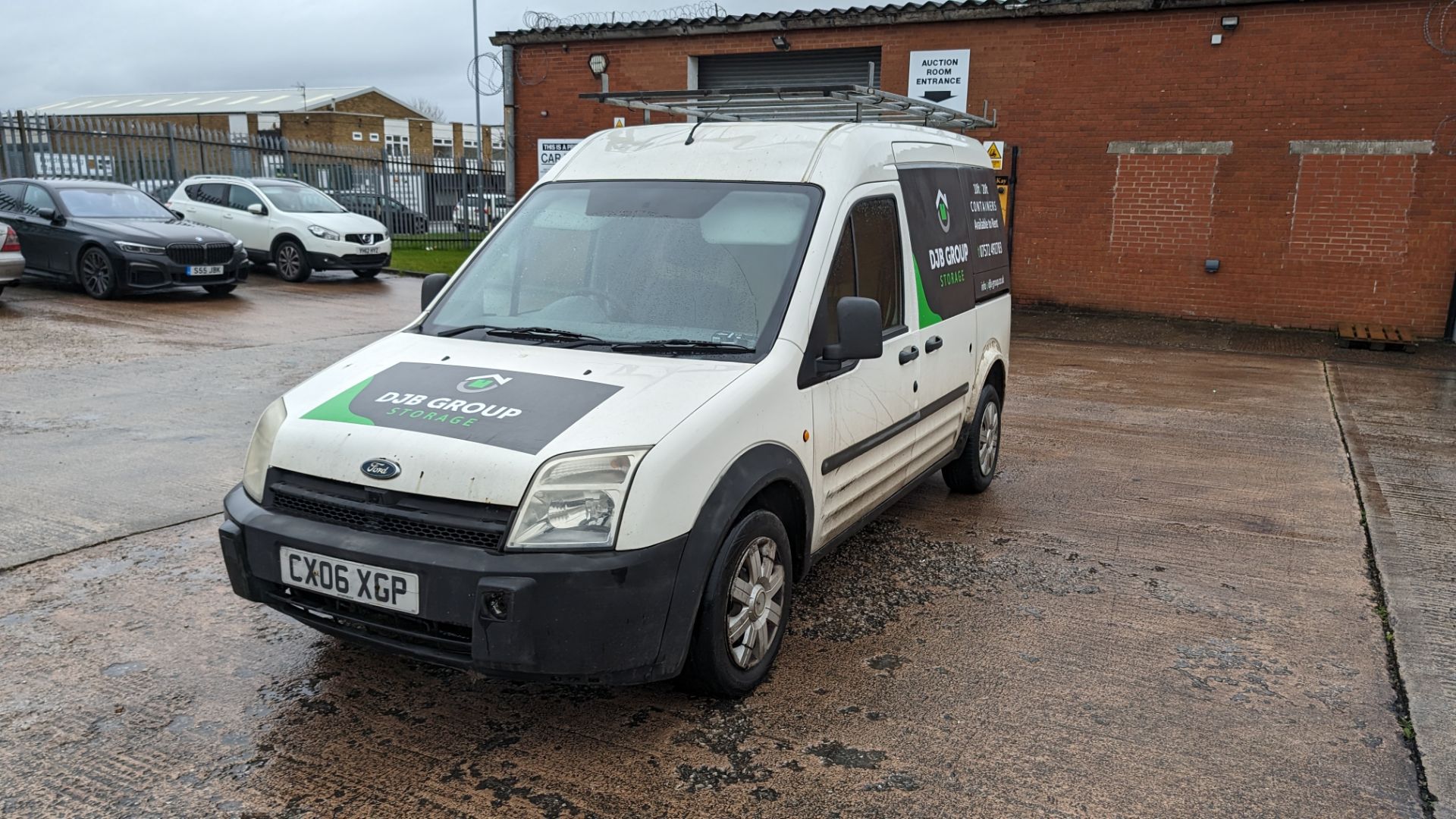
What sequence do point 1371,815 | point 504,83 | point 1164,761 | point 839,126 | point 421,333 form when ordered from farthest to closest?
1. point 504,83
2. point 839,126
3. point 421,333
4. point 1164,761
5. point 1371,815

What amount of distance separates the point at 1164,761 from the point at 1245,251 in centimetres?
1279

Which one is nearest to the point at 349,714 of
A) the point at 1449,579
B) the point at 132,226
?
the point at 1449,579

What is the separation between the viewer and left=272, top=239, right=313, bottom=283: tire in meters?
16.4

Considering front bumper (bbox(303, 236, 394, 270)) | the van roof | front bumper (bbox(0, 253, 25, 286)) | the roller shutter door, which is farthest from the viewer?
the roller shutter door

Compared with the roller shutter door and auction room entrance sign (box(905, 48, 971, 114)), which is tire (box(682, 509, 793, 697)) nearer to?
auction room entrance sign (box(905, 48, 971, 114))

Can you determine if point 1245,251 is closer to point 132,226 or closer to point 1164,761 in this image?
point 1164,761

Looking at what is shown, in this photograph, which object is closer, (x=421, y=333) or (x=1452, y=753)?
(x=1452, y=753)

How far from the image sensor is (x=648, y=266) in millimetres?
4086

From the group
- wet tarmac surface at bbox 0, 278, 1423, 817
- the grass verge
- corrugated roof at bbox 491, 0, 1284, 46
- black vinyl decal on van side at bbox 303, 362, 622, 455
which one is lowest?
wet tarmac surface at bbox 0, 278, 1423, 817

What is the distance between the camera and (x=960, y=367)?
5.54 metres

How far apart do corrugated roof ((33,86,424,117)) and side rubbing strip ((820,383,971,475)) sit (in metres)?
50.3

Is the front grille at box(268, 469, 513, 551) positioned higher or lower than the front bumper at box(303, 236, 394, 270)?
higher

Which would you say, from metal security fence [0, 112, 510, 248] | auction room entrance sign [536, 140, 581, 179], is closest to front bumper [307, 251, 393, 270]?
auction room entrance sign [536, 140, 581, 179]

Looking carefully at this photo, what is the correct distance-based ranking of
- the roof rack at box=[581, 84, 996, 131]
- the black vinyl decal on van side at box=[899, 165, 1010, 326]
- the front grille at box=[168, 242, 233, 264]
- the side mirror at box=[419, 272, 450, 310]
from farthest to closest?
the front grille at box=[168, 242, 233, 264], the roof rack at box=[581, 84, 996, 131], the black vinyl decal on van side at box=[899, 165, 1010, 326], the side mirror at box=[419, 272, 450, 310]
